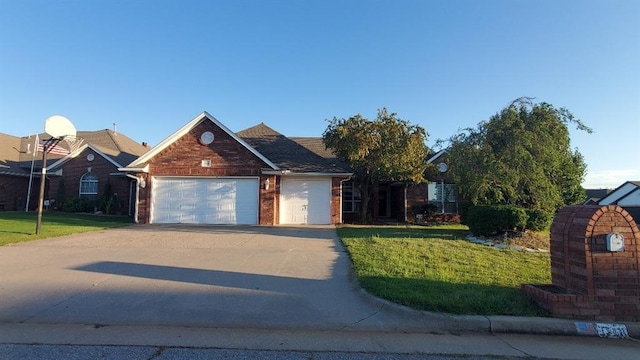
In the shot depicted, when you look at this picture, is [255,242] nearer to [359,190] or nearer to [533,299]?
[533,299]

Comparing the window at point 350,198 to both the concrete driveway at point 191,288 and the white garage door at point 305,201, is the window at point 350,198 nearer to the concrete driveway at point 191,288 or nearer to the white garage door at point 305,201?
the white garage door at point 305,201

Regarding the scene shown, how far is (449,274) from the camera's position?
7.55m

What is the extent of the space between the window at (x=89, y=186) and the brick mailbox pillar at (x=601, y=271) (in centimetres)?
2552

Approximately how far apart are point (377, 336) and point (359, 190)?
1719 centimetres

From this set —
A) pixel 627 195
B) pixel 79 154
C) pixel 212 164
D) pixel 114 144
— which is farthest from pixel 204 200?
pixel 627 195

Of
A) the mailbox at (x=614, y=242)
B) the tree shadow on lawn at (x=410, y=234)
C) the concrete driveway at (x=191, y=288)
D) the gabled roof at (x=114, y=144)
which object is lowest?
the concrete driveway at (x=191, y=288)

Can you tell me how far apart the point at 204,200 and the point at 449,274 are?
1353 cm

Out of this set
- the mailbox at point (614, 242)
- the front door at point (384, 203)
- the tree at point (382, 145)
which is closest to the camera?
the mailbox at point (614, 242)

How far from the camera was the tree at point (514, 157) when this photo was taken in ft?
44.7

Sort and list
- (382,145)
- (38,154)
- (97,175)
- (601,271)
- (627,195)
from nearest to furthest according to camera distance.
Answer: (601,271), (382,145), (97,175), (38,154), (627,195)

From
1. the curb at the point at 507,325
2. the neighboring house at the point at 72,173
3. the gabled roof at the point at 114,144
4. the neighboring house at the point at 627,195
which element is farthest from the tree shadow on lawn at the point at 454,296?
the neighboring house at the point at 627,195

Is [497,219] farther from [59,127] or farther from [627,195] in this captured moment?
[627,195]

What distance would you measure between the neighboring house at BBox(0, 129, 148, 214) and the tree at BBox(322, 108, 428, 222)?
13.7 meters

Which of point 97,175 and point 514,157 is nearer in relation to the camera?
point 514,157
